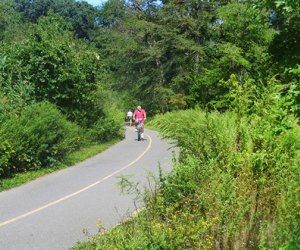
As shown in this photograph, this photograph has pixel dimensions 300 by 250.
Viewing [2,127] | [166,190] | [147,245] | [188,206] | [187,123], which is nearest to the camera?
[147,245]

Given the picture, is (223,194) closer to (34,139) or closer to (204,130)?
(204,130)

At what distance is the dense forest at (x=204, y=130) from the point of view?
596 cm

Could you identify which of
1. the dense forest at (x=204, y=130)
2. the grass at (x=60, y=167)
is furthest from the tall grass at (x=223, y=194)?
the grass at (x=60, y=167)

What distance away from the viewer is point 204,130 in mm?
8516

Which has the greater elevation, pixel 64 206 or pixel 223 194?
pixel 223 194

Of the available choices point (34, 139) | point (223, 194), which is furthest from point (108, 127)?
point (223, 194)

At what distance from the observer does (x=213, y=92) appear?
1513 inches

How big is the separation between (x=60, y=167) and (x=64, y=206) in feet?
21.6

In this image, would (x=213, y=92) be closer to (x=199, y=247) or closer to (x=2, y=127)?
(x=2, y=127)

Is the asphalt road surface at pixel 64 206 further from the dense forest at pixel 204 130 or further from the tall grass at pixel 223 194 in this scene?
the dense forest at pixel 204 130

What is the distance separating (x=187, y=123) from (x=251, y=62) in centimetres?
2670

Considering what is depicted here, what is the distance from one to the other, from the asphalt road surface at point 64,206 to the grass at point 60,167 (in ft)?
0.93

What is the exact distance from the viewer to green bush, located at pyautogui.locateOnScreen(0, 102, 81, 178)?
1495 centimetres

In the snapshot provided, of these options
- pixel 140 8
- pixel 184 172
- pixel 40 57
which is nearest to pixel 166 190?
pixel 184 172
